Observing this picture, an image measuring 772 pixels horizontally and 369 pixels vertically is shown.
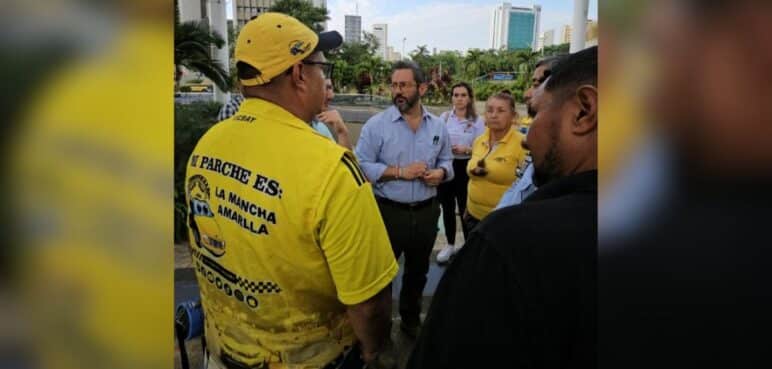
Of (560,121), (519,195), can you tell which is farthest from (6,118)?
(519,195)

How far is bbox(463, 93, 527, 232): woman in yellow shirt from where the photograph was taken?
3680 millimetres

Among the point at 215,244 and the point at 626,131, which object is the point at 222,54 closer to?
the point at 215,244

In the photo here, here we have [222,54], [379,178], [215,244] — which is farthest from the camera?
[222,54]

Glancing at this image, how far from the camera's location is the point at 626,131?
434 mm

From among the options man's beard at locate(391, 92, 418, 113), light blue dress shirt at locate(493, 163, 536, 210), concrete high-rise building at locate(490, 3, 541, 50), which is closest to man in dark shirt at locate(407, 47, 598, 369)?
light blue dress shirt at locate(493, 163, 536, 210)

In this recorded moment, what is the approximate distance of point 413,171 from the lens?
3.38 metres

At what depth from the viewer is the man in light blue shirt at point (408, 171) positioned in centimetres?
343

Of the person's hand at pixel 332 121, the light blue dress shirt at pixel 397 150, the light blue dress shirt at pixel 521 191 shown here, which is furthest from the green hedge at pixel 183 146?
the light blue dress shirt at pixel 521 191

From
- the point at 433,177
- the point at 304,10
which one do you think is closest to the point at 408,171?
the point at 433,177

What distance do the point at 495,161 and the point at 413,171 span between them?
757mm

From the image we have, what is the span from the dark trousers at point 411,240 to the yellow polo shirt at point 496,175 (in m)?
0.37

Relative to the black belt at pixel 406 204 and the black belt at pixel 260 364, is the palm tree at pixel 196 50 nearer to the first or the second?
the black belt at pixel 406 204

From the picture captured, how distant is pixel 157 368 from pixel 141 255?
96 mm

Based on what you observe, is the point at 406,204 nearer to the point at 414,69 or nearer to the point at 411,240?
the point at 411,240
